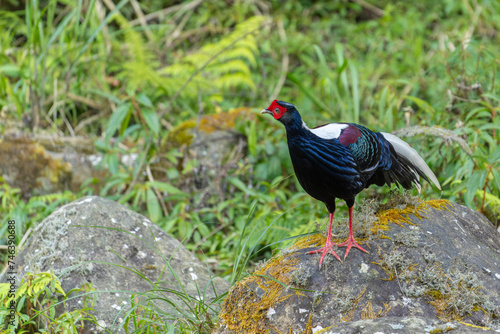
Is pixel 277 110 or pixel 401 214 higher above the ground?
pixel 277 110

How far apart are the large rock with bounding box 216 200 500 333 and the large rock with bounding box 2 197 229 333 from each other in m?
0.56

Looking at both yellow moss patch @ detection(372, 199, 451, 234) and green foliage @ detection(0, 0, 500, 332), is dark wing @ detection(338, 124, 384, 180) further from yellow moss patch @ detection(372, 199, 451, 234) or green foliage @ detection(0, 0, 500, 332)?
green foliage @ detection(0, 0, 500, 332)

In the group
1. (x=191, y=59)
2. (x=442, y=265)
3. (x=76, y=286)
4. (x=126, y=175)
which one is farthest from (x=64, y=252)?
(x=191, y=59)

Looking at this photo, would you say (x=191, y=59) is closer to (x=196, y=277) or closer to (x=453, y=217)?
(x=196, y=277)

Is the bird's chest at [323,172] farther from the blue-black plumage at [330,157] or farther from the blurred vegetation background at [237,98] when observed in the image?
the blurred vegetation background at [237,98]

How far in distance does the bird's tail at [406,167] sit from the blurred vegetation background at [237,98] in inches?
10.2

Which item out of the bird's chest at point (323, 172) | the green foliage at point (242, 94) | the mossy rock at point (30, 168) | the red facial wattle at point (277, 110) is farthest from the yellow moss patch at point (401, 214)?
the mossy rock at point (30, 168)

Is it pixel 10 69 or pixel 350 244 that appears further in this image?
pixel 10 69

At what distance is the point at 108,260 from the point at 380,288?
1.69m

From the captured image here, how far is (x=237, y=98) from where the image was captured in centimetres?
648

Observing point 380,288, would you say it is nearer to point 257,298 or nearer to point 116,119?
point 257,298

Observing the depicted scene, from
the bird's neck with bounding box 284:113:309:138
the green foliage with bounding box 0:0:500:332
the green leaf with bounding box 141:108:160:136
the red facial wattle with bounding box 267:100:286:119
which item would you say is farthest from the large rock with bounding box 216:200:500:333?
the green leaf with bounding box 141:108:160:136

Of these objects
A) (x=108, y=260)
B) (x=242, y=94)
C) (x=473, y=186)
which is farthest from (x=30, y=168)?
(x=473, y=186)

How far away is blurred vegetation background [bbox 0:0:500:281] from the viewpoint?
3.92m
